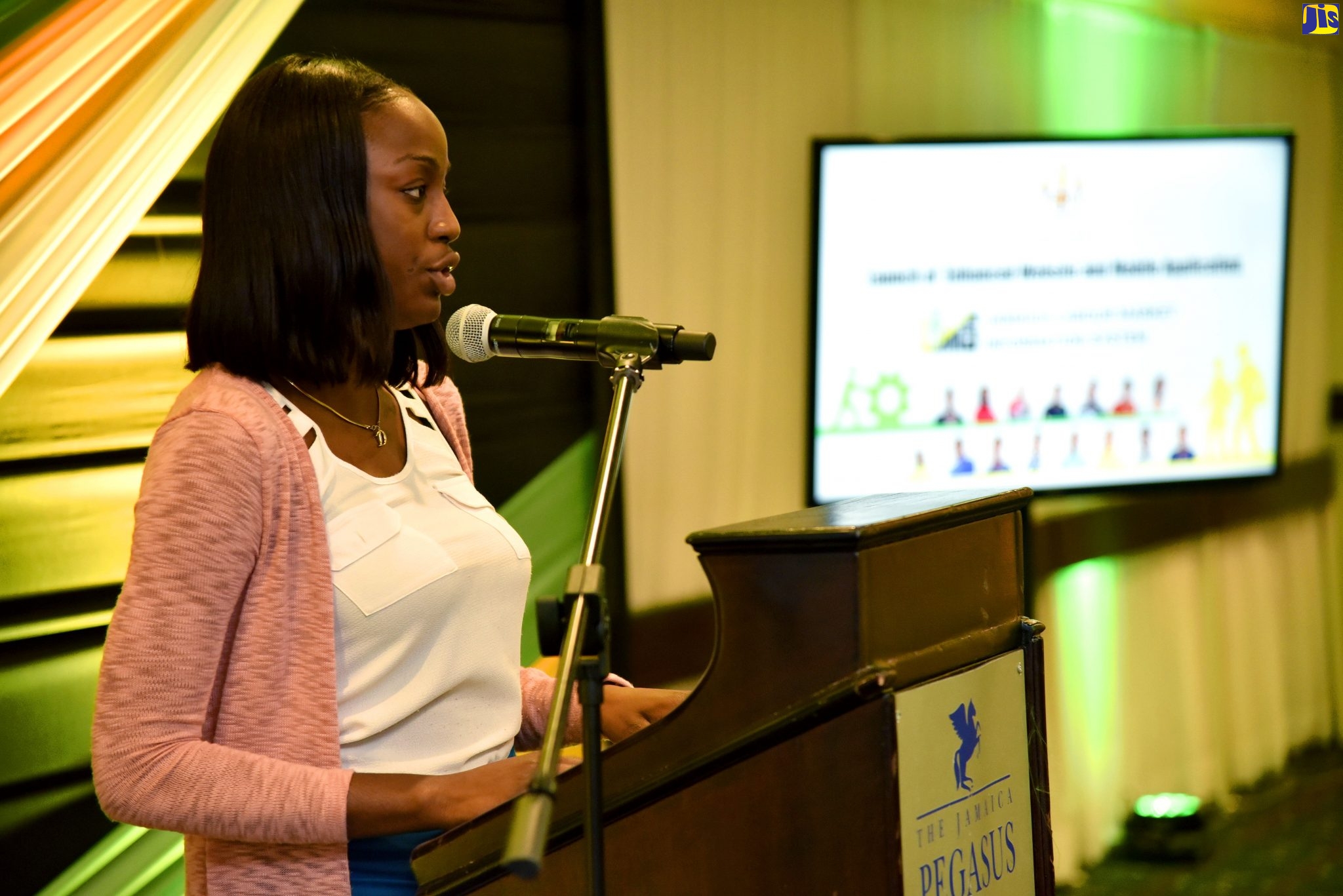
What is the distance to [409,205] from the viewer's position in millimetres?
1363

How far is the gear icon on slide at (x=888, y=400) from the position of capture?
3875 millimetres

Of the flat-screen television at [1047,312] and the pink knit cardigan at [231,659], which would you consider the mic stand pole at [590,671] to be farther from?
the flat-screen television at [1047,312]

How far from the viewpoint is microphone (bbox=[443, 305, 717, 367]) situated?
3.98 ft

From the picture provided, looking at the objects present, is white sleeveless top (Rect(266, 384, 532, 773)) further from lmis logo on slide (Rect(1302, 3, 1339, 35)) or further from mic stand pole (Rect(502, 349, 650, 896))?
lmis logo on slide (Rect(1302, 3, 1339, 35))

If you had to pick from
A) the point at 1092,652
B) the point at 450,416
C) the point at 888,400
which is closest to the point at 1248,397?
the point at 1092,652

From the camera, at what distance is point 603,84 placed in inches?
125

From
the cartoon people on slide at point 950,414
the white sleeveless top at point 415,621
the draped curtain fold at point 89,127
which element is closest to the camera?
the white sleeveless top at point 415,621

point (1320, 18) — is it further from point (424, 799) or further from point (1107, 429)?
point (424, 799)

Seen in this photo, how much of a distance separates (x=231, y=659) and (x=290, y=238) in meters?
0.40

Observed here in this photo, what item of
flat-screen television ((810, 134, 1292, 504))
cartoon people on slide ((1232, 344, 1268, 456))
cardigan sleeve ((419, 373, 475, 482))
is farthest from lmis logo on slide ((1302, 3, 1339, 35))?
cardigan sleeve ((419, 373, 475, 482))

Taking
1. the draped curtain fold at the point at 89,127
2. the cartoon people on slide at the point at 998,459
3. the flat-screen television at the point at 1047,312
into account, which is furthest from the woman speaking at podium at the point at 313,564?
the cartoon people on slide at the point at 998,459

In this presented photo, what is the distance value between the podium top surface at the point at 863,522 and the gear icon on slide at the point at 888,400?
2.60m

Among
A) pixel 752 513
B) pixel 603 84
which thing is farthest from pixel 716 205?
pixel 752 513

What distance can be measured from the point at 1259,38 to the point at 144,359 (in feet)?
14.2
